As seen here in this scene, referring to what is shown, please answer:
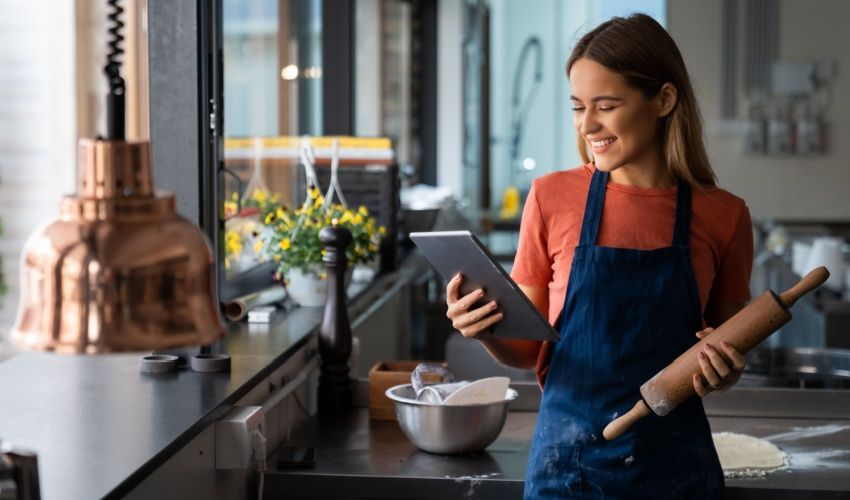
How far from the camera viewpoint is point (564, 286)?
1909 mm

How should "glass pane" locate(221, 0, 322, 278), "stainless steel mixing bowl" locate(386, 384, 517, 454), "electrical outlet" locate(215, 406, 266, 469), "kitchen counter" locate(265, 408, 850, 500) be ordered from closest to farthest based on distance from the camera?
"electrical outlet" locate(215, 406, 266, 469) < "kitchen counter" locate(265, 408, 850, 500) < "stainless steel mixing bowl" locate(386, 384, 517, 454) < "glass pane" locate(221, 0, 322, 278)

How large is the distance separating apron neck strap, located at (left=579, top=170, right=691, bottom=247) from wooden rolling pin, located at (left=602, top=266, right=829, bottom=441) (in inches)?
7.7

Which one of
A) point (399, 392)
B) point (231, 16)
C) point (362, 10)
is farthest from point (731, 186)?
point (399, 392)

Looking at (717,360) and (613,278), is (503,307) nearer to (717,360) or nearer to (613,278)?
(613,278)

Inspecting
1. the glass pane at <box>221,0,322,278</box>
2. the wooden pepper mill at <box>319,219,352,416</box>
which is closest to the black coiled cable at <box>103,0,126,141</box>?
the wooden pepper mill at <box>319,219,352,416</box>

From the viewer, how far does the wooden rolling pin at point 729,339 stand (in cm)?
171

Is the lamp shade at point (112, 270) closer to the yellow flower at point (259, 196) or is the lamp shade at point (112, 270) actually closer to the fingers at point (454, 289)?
the fingers at point (454, 289)

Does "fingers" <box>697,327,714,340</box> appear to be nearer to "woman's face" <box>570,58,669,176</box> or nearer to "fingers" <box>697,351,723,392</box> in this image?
"fingers" <box>697,351,723,392</box>

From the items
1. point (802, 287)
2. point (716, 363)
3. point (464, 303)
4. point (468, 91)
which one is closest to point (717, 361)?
point (716, 363)

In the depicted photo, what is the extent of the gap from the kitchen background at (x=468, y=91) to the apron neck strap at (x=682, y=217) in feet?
6.74

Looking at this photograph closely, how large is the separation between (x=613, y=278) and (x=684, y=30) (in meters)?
7.12

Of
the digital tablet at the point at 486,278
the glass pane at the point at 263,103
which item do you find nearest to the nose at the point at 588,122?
the digital tablet at the point at 486,278

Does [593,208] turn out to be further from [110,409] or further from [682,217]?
[110,409]

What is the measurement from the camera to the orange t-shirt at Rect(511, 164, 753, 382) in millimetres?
1910
